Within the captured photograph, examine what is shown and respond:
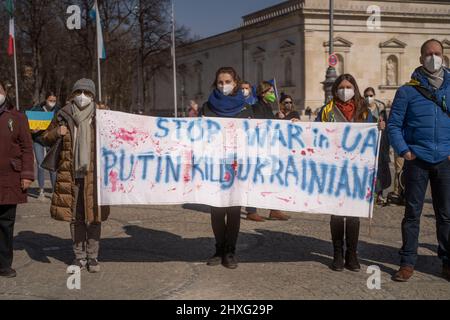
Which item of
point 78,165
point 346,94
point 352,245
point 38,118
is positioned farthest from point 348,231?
point 38,118

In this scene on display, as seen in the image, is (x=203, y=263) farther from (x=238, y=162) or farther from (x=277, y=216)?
(x=277, y=216)

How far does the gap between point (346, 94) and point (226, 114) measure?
124cm

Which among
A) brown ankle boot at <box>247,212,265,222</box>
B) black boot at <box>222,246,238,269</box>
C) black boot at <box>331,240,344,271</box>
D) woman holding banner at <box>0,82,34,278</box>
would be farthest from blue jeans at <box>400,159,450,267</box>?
woman holding banner at <box>0,82,34,278</box>

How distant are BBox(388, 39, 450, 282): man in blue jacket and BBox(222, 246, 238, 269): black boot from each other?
1.63 meters

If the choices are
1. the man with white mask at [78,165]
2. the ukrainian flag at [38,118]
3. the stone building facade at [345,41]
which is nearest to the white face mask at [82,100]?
the man with white mask at [78,165]

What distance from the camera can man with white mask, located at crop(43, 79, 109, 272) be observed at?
6.38m

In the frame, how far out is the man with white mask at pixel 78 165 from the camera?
638cm

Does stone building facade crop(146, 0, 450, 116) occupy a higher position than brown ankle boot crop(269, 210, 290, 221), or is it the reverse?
stone building facade crop(146, 0, 450, 116)

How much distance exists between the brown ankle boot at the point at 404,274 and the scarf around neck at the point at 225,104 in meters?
2.27

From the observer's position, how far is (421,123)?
19.9 ft

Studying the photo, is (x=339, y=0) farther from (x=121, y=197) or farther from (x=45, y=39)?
(x=121, y=197)

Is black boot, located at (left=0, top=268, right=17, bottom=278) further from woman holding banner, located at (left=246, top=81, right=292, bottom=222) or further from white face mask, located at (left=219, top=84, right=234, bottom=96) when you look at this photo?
woman holding banner, located at (left=246, top=81, right=292, bottom=222)

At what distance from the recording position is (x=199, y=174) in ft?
21.6
